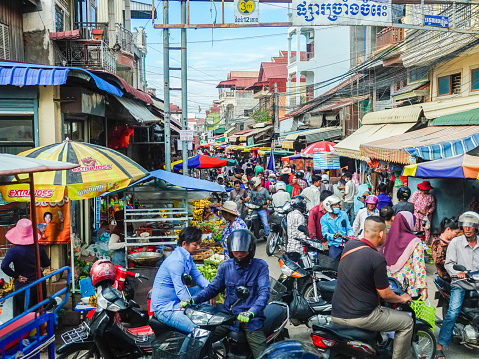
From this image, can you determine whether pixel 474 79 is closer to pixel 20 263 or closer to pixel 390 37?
pixel 390 37

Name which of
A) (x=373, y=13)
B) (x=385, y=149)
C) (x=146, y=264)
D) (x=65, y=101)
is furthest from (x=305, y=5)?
(x=146, y=264)

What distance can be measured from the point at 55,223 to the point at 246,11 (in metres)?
6.73

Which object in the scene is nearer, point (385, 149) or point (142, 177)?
point (142, 177)

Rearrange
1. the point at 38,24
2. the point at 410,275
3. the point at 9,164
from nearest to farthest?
the point at 9,164 → the point at 410,275 → the point at 38,24

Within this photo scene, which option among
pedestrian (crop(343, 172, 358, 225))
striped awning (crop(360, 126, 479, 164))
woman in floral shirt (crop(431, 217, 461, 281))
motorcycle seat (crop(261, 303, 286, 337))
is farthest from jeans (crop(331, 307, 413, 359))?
pedestrian (crop(343, 172, 358, 225))

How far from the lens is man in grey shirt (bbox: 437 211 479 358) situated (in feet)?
20.2

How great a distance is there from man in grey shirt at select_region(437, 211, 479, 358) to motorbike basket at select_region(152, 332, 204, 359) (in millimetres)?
3266

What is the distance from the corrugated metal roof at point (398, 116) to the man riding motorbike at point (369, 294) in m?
12.0

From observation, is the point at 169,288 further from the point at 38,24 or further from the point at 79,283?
the point at 38,24

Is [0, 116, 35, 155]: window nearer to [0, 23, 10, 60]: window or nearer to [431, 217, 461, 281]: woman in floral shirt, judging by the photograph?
[0, 23, 10, 60]: window

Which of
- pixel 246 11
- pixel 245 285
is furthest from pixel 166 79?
pixel 245 285

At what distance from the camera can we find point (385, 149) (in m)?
13.2

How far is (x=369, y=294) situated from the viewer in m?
4.66

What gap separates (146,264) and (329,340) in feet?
14.6
